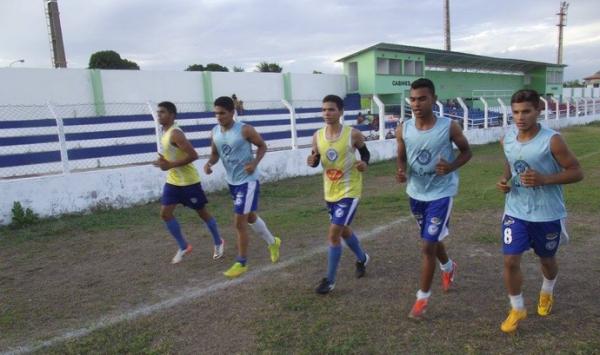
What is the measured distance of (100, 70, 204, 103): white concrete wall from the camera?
65.7 feet

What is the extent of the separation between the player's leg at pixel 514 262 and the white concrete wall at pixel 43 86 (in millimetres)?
18364

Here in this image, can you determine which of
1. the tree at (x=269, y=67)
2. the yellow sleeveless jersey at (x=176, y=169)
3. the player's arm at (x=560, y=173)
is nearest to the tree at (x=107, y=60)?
the tree at (x=269, y=67)

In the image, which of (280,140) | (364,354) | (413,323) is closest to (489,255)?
(413,323)

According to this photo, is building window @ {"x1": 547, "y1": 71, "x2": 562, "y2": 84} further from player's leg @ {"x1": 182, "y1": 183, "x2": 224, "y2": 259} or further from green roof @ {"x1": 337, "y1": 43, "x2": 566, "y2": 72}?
player's leg @ {"x1": 182, "y1": 183, "x2": 224, "y2": 259}

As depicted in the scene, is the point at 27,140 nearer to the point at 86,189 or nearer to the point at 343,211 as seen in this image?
the point at 86,189

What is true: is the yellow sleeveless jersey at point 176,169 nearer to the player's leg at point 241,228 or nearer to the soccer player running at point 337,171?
the player's leg at point 241,228

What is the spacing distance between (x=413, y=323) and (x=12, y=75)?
726 inches

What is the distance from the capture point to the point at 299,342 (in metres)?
3.53

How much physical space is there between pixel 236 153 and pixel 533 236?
3.06m

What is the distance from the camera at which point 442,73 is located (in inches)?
1453

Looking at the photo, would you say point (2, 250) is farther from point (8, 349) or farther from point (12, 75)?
point (12, 75)

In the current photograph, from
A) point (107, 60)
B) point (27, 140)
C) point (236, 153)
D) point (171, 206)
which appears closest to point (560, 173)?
point (236, 153)

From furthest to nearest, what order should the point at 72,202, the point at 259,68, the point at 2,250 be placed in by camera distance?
the point at 259,68 → the point at 72,202 → the point at 2,250

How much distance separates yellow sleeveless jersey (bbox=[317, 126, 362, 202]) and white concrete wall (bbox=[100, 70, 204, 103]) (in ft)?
57.6
